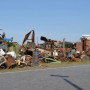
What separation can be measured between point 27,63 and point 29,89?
1059cm

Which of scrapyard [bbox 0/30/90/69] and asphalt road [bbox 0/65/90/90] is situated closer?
asphalt road [bbox 0/65/90/90]

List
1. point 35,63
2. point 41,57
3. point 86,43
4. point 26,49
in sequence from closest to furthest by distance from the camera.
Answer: point 35,63 → point 26,49 → point 41,57 → point 86,43

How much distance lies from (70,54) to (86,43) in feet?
56.9

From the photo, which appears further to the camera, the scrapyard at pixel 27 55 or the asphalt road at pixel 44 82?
the scrapyard at pixel 27 55

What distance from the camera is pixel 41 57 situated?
24734 mm

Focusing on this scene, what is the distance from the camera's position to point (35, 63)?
18.4m

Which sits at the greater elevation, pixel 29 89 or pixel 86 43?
pixel 86 43

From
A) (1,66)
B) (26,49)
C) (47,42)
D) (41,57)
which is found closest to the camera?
(1,66)

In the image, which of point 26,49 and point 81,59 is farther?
point 81,59

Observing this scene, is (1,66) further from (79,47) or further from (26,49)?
(79,47)

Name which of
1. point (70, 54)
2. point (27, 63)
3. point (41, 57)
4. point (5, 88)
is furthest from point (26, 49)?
point (5, 88)

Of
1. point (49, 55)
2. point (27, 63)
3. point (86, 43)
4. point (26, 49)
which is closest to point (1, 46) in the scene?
point (26, 49)

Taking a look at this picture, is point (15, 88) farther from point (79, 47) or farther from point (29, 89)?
point (79, 47)

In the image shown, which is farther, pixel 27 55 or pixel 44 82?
pixel 27 55
